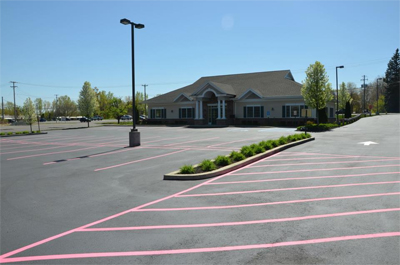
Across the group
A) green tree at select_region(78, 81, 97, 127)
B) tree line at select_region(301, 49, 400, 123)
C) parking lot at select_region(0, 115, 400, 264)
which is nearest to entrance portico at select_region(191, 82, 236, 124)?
tree line at select_region(301, 49, 400, 123)

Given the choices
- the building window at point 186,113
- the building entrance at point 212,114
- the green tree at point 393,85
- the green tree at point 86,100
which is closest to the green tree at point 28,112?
the green tree at point 86,100

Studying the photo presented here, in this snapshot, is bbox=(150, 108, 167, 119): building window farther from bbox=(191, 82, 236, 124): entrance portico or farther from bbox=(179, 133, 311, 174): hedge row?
bbox=(179, 133, 311, 174): hedge row

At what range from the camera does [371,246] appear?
4.46m

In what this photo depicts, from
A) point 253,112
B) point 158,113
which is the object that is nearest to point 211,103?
point 253,112

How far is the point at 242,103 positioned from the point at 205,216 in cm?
3728

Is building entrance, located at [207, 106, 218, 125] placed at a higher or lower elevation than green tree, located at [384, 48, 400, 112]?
lower

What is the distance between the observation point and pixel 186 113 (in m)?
46.8

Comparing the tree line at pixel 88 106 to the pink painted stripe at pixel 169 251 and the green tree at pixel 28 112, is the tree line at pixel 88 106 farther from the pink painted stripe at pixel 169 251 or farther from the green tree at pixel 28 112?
the pink painted stripe at pixel 169 251

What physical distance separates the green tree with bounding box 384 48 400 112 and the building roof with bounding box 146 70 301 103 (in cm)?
7280

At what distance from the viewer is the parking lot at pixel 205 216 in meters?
4.36

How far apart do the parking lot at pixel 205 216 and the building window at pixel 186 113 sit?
3537 cm

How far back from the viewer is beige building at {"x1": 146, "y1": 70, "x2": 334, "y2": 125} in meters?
39.2

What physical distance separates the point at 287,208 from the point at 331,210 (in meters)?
0.86

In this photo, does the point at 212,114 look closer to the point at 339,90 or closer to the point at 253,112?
the point at 253,112
